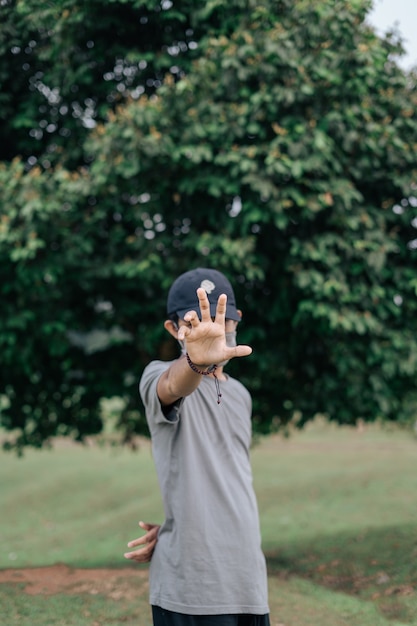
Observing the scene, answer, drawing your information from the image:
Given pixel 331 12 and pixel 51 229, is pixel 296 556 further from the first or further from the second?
pixel 331 12

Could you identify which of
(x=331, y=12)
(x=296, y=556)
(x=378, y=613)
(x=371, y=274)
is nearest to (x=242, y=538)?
(x=378, y=613)

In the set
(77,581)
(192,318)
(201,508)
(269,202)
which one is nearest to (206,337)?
(192,318)

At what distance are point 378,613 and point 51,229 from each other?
4385 millimetres

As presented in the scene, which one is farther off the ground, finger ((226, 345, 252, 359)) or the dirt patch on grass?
finger ((226, 345, 252, 359))

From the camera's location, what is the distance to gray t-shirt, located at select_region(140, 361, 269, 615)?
264 cm

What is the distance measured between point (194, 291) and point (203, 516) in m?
0.87

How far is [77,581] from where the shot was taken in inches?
248

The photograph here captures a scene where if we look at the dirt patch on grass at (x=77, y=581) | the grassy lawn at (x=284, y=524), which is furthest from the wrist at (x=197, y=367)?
the dirt patch on grass at (x=77, y=581)

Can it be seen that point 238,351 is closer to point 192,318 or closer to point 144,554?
point 192,318

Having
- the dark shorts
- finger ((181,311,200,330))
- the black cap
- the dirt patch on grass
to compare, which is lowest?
the dark shorts

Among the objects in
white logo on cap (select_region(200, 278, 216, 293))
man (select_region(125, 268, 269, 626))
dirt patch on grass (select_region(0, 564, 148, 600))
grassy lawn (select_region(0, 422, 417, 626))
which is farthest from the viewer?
dirt patch on grass (select_region(0, 564, 148, 600))

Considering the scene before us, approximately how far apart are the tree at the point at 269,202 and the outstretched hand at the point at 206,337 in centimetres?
388

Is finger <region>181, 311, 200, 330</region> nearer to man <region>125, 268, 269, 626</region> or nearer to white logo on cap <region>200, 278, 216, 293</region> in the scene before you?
man <region>125, 268, 269, 626</region>

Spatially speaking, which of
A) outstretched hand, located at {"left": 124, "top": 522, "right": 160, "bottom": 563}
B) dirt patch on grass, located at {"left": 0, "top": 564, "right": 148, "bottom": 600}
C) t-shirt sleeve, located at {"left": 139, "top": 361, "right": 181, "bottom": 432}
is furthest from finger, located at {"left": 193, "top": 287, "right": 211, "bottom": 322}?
dirt patch on grass, located at {"left": 0, "top": 564, "right": 148, "bottom": 600}
